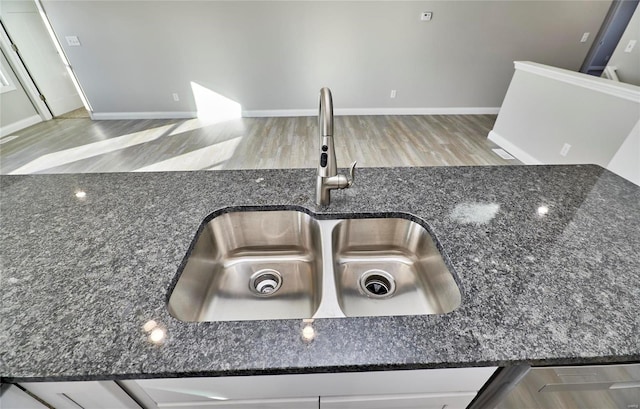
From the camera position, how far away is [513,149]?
10.6 feet

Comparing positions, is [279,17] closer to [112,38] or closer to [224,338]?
[112,38]

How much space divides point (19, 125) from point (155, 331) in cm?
554

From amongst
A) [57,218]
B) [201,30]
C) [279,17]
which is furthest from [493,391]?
[201,30]

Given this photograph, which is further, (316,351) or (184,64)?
(184,64)

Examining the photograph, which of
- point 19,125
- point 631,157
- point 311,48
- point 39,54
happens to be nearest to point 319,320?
point 631,157

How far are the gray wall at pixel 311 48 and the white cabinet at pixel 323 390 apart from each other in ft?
13.6

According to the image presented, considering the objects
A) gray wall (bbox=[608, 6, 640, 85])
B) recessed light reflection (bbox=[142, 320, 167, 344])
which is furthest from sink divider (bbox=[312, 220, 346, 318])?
gray wall (bbox=[608, 6, 640, 85])

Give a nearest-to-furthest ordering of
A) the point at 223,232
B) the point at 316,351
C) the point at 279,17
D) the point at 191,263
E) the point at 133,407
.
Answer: the point at 316,351
the point at 133,407
the point at 191,263
the point at 223,232
the point at 279,17

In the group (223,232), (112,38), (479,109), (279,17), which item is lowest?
(479,109)

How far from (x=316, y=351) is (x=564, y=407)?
60cm

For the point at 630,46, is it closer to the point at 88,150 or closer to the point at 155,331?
the point at 155,331

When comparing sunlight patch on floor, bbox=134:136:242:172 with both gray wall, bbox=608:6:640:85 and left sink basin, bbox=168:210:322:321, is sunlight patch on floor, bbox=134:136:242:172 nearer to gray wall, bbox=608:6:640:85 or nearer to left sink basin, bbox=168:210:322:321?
left sink basin, bbox=168:210:322:321

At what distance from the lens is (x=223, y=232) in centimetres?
89

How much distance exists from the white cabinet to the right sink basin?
8.1 inches
